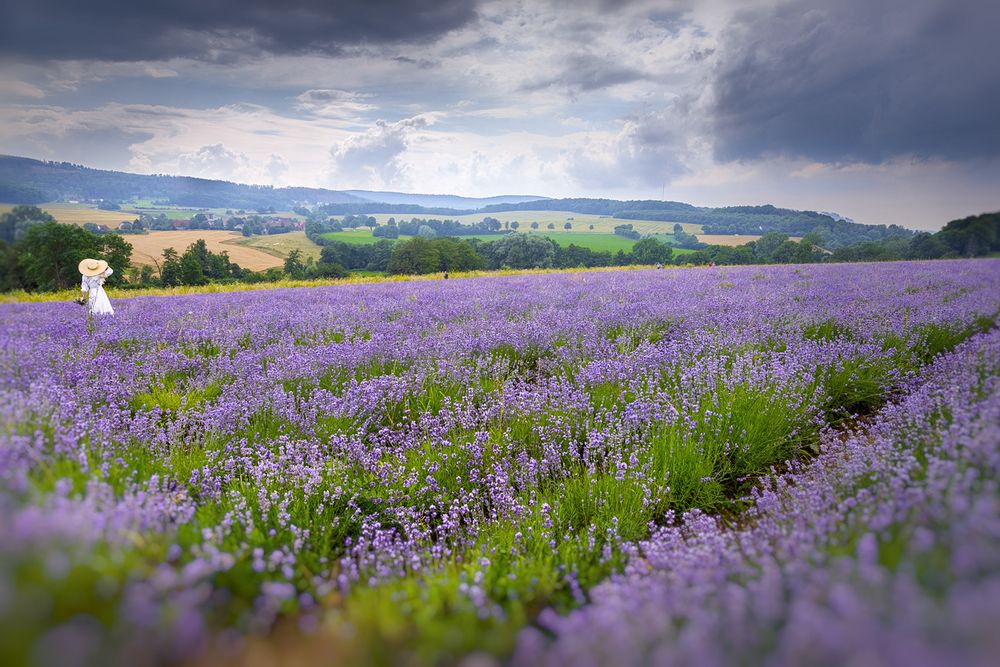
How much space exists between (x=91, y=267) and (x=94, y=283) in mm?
229

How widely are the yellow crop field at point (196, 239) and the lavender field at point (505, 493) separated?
20.9 m

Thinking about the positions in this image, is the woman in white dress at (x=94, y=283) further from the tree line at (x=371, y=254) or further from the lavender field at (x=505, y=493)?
the tree line at (x=371, y=254)

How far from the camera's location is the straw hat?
6855 mm

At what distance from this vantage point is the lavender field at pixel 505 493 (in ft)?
2.85

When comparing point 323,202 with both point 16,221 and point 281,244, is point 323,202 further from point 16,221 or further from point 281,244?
point 16,221

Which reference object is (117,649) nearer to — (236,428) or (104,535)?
(104,535)

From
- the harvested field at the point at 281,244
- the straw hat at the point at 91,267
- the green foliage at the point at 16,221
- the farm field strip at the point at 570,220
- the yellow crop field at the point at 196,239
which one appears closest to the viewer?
the green foliage at the point at 16,221

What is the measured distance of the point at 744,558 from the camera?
5.77ft

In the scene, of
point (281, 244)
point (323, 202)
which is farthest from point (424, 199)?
point (281, 244)

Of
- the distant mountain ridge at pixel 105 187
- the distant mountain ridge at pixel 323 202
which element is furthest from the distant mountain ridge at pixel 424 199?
the distant mountain ridge at pixel 105 187

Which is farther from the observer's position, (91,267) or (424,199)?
(424,199)

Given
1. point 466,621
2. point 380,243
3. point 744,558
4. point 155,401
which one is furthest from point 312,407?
point 380,243

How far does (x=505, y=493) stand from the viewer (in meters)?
2.72

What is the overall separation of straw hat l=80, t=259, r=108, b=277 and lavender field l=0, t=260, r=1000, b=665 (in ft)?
2.39
